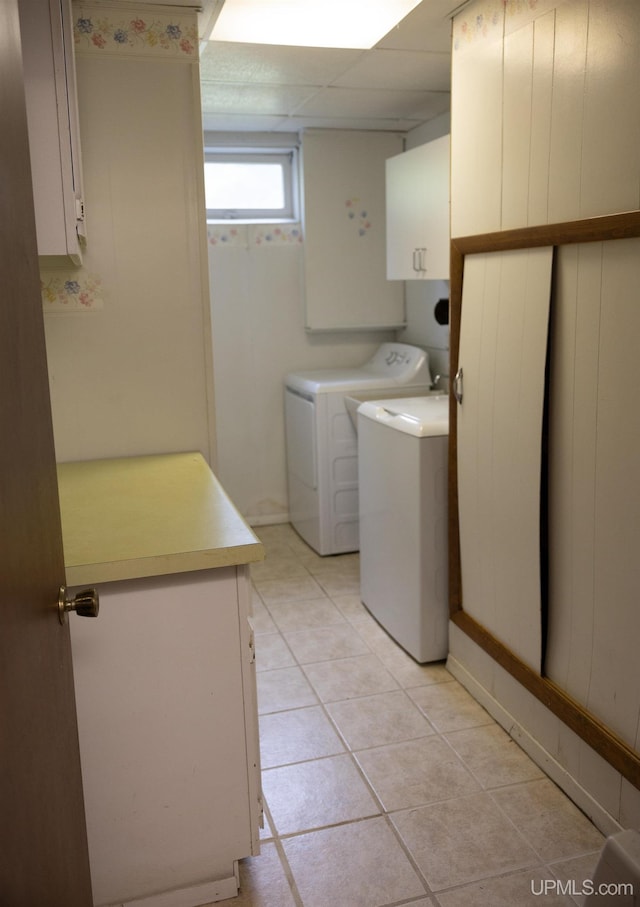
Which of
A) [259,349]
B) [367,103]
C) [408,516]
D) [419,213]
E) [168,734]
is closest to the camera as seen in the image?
[168,734]

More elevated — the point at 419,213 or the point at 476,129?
the point at 476,129

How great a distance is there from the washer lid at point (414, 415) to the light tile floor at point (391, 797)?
0.90 metres

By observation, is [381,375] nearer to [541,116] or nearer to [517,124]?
[517,124]

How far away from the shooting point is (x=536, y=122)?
2.07 meters

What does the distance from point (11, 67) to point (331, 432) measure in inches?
121

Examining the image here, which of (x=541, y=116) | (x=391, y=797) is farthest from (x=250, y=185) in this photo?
(x=391, y=797)

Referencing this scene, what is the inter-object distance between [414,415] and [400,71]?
1410mm

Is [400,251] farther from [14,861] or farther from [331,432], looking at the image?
[14,861]

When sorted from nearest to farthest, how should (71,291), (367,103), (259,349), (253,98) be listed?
(71,291) → (253,98) → (367,103) → (259,349)

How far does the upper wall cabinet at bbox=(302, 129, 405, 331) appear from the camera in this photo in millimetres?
4273

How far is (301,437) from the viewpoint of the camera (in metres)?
4.27

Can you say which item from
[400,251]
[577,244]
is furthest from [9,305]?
[400,251]

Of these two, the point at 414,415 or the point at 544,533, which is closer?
the point at 544,533

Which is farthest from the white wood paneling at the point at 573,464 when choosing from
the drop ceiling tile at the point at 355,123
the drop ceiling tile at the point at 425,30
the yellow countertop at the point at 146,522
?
the drop ceiling tile at the point at 355,123
